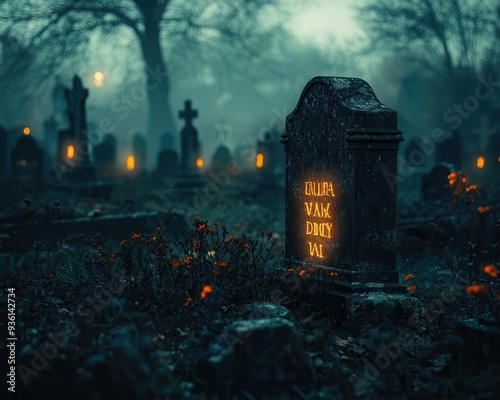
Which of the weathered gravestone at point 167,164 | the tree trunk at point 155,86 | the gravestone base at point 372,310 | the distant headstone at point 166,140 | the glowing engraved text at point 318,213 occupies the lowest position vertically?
the gravestone base at point 372,310

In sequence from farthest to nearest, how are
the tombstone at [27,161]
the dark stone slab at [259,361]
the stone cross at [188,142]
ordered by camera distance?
the stone cross at [188,142] → the tombstone at [27,161] → the dark stone slab at [259,361]

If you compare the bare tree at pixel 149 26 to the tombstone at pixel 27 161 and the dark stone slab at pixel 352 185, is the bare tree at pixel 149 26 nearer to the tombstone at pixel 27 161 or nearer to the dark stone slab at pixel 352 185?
the tombstone at pixel 27 161

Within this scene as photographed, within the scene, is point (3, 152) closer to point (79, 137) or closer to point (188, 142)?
point (79, 137)

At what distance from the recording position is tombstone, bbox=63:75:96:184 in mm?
14758

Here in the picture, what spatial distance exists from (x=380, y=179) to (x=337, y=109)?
2.44ft

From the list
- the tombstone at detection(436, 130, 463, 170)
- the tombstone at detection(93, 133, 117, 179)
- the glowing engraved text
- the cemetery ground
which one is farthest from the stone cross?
the glowing engraved text

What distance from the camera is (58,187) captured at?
1452cm

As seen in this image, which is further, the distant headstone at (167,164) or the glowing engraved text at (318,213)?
the distant headstone at (167,164)

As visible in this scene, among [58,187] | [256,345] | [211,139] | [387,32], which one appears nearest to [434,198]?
[58,187]

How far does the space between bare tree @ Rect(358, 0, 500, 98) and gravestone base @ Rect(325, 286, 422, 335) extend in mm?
24289

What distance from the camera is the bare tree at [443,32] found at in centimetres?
2655

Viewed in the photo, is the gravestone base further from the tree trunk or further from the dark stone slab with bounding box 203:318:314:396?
the tree trunk

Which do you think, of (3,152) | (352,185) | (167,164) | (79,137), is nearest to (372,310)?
(352,185)

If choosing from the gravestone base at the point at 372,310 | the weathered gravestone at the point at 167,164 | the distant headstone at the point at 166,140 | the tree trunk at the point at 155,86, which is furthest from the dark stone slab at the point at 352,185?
the distant headstone at the point at 166,140
